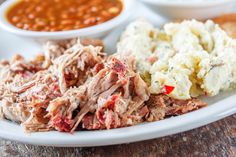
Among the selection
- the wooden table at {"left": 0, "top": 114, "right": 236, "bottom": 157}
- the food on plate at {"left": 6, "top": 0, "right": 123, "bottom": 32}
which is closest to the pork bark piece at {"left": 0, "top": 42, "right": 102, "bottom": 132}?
the wooden table at {"left": 0, "top": 114, "right": 236, "bottom": 157}

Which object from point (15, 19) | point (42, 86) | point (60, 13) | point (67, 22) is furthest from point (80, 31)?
point (42, 86)

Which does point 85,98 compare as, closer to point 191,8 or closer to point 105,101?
point 105,101

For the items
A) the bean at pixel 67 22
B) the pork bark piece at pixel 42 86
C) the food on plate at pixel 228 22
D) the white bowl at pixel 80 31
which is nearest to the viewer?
the pork bark piece at pixel 42 86

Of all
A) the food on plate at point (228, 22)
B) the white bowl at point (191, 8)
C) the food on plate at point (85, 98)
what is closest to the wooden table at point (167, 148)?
the food on plate at point (85, 98)

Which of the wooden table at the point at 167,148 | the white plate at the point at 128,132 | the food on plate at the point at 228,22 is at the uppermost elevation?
the food on plate at the point at 228,22

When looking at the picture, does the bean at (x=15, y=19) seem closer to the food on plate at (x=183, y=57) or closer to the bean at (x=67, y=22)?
the bean at (x=67, y=22)

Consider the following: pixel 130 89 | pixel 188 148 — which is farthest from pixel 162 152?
pixel 130 89
